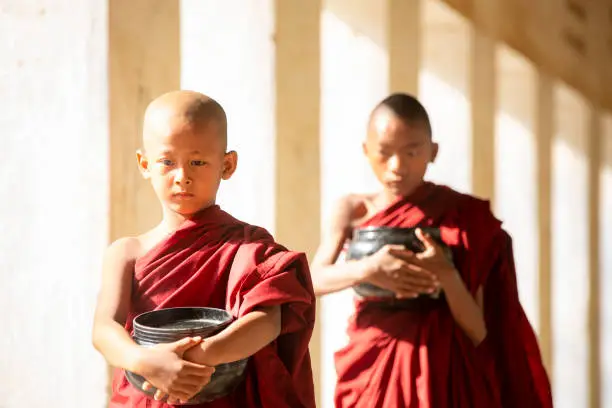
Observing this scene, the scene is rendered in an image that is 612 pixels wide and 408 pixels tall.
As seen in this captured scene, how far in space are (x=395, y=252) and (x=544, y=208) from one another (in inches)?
137

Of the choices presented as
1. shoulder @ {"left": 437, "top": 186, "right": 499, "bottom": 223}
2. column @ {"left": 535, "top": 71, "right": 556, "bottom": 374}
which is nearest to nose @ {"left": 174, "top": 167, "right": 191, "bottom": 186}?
shoulder @ {"left": 437, "top": 186, "right": 499, "bottom": 223}

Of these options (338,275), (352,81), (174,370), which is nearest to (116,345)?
(174,370)

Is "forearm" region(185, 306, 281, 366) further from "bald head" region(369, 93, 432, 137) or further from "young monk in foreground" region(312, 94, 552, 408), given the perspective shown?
"bald head" region(369, 93, 432, 137)

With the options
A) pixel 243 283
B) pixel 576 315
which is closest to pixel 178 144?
pixel 243 283

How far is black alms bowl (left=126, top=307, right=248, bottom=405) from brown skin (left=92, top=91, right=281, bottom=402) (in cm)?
2

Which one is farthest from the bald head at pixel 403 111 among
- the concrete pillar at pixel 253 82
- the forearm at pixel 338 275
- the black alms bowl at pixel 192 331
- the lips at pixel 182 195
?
the black alms bowl at pixel 192 331

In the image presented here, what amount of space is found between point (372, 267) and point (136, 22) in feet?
2.87

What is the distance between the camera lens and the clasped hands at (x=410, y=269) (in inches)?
85.0

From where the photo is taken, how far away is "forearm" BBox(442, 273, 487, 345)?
2.25 m

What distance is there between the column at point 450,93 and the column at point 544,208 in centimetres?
88

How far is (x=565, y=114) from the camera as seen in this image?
6.26 metres

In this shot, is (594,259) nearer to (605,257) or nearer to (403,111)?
(605,257)

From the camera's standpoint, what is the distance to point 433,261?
220cm

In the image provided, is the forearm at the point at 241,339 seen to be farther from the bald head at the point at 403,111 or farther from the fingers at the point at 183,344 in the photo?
the bald head at the point at 403,111
